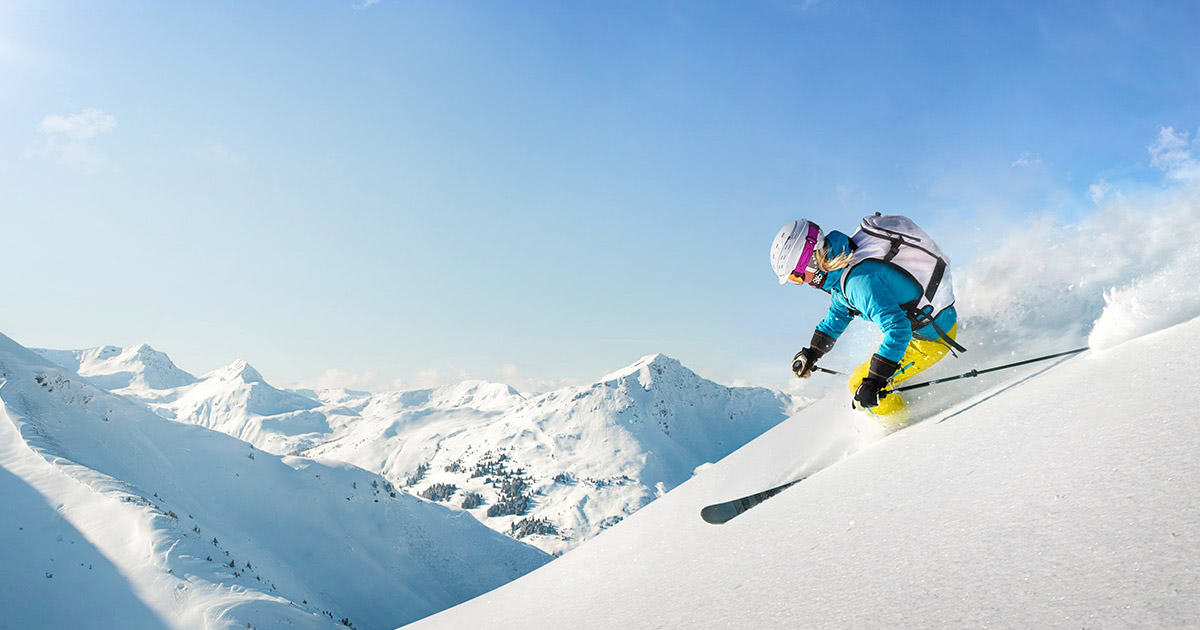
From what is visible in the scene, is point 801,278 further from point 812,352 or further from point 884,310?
point 812,352

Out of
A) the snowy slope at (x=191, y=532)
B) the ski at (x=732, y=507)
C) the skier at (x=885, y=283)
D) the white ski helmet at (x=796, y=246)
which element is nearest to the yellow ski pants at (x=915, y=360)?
the skier at (x=885, y=283)

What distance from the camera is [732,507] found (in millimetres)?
4473

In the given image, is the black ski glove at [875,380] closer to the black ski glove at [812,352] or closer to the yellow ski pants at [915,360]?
the yellow ski pants at [915,360]

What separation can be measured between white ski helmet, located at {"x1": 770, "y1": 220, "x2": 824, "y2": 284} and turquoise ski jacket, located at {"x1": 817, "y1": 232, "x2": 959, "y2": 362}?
0.56 ft

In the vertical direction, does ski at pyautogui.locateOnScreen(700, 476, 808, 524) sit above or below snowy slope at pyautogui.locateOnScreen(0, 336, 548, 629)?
above

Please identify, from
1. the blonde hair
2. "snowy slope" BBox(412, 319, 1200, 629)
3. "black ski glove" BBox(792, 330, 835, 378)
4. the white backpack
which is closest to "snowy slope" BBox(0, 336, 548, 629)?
"snowy slope" BBox(412, 319, 1200, 629)

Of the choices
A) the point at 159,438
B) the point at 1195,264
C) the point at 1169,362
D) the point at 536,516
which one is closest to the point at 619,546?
the point at 1169,362

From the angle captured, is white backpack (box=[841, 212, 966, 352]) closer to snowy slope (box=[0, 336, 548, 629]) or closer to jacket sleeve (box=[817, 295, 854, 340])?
jacket sleeve (box=[817, 295, 854, 340])

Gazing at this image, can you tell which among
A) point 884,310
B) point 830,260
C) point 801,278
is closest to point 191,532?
point 801,278

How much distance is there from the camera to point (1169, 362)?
3184mm

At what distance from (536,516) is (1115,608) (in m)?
198

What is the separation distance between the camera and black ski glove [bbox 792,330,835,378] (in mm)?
6594

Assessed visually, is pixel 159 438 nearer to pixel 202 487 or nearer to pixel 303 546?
pixel 202 487

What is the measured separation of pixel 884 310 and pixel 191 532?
18.2m
